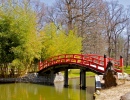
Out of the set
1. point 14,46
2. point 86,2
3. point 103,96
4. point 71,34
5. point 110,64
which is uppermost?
point 86,2

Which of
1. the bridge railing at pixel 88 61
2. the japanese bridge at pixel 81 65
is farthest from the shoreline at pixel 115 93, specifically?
the bridge railing at pixel 88 61

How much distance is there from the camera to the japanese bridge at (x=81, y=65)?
15.8m

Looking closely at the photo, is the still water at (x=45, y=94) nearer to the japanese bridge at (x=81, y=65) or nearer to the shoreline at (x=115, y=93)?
the japanese bridge at (x=81, y=65)

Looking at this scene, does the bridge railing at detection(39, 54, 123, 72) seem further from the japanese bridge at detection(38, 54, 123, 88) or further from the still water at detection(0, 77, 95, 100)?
the still water at detection(0, 77, 95, 100)

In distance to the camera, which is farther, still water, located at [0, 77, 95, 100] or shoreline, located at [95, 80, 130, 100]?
still water, located at [0, 77, 95, 100]

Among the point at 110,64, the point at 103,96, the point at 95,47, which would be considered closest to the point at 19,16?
the point at 110,64

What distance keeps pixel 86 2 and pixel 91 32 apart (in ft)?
12.4

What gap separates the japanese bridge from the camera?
51.9 ft

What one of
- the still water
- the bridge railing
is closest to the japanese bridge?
the bridge railing

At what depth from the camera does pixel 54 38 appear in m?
23.1

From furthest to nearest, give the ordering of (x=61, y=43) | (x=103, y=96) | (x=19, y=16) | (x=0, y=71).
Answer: (x=61, y=43)
(x=0, y=71)
(x=19, y=16)
(x=103, y=96)

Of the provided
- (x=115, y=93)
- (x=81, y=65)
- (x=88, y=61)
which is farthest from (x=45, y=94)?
(x=115, y=93)

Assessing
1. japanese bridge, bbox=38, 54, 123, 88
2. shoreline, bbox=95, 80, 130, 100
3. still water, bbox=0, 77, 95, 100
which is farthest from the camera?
japanese bridge, bbox=38, 54, 123, 88

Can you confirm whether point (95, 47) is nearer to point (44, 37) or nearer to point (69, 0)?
point (69, 0)
